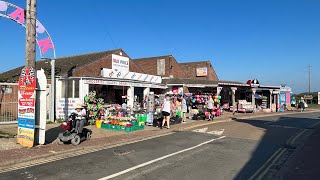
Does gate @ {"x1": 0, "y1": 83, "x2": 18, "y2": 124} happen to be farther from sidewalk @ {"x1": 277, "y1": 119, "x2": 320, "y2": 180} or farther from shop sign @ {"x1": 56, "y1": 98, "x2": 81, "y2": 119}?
sidewalk @ {"x1": 277, "y1": 119, "x2": 320, "y2": 180}

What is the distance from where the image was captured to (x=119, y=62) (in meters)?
27.9

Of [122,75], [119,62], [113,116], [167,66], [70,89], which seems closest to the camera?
[113,116]

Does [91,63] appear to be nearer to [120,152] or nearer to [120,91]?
[120,91]

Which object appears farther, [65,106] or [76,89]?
[65,106]

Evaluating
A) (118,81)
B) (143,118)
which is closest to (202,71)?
(118,81)

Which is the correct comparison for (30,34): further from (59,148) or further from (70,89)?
(70,89)

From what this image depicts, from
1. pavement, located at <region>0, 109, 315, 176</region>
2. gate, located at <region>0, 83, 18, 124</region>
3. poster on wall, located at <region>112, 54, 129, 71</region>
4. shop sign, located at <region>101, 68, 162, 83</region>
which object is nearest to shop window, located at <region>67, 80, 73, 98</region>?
gate, located at <region>0, 83, 18, 124</region>

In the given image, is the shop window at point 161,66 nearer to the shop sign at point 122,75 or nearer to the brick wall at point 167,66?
the brick wall at point 167,66

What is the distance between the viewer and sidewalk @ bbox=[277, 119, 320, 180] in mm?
7895

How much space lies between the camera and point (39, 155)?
9211 mm

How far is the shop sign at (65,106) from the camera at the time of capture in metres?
19.7

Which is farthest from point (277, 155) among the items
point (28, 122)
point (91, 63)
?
point (91, 63)

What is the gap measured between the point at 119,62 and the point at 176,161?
1970 centimetres

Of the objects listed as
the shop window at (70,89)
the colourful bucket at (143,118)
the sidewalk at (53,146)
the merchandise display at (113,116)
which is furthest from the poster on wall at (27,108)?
the shop window at (70,89)
